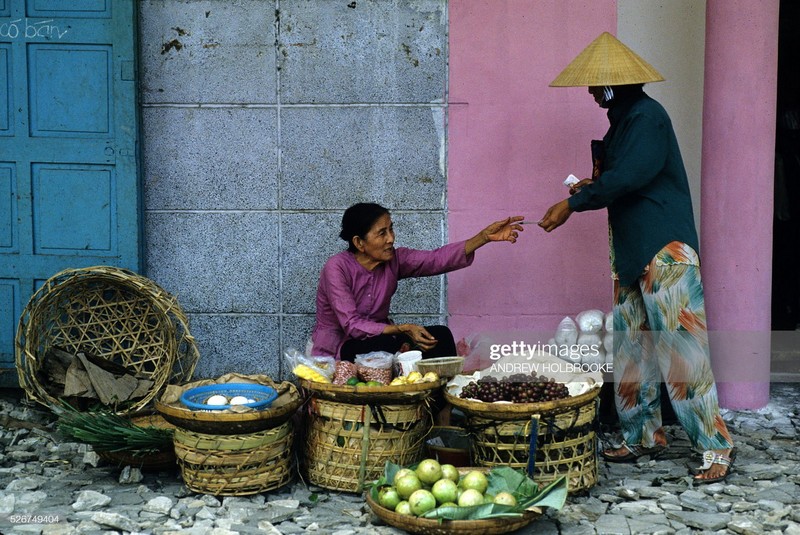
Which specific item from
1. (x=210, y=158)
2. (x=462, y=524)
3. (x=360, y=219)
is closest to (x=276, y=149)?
(x=210, y=158)

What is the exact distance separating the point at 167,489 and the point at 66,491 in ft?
1.45

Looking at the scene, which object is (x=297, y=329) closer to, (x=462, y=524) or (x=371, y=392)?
(x=371, y=392)

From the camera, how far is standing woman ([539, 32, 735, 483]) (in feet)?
14.5

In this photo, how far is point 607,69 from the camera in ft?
14.9

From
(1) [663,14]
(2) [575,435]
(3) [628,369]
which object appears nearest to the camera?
(2) [575,435]

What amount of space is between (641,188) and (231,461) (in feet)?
7.24

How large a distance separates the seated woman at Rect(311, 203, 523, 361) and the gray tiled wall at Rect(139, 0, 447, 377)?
60 cm

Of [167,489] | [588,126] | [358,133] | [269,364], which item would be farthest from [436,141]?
[167,489]

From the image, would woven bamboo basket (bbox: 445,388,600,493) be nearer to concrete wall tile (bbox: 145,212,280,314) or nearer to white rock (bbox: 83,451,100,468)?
white rock (bbox: 83,451,100,468)

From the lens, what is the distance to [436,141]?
5.62 metres

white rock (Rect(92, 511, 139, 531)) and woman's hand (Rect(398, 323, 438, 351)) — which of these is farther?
woman's hand (Rect(398, 323, 438, 351))

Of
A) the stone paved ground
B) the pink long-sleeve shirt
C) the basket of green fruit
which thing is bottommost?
the stone paved ground

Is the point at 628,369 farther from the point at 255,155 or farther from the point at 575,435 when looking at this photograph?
the point at 255,155
